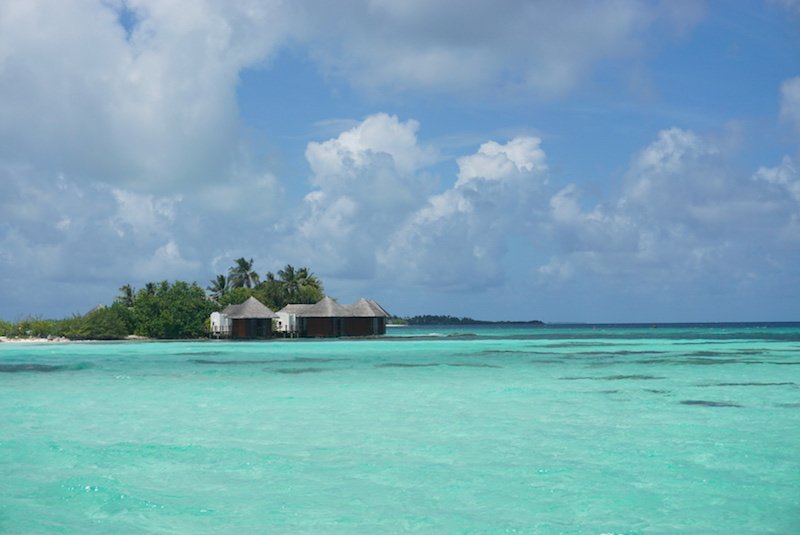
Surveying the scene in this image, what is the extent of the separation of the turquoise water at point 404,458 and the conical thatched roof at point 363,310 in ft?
123

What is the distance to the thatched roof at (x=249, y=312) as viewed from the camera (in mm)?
53219

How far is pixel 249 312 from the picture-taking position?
53281 millimetres

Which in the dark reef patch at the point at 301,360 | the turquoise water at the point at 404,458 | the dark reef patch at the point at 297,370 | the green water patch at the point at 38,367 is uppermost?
the green water patch at the point at 38,367

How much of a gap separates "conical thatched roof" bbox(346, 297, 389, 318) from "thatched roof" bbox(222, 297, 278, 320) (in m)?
5.80

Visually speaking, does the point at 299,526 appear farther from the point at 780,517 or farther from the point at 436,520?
the point at 780,517

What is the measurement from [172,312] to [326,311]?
36.0 ft

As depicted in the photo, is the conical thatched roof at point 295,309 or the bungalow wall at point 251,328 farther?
the conical thatched roof at point 295,309

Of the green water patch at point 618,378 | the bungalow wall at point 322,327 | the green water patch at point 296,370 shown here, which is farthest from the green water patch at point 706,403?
the bungalow wall at point 322,327

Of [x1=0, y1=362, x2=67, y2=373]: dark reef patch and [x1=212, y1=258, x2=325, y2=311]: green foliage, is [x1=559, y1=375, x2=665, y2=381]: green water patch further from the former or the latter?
[x1=212, y1=258, x2=325, y2=311]: green foliage

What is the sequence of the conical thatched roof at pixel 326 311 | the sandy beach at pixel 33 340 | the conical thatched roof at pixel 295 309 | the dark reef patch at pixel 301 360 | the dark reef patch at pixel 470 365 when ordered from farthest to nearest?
1. the conical thatched roof at pixel 295 309
2. the conical thatched roof at pixel 326 311
3. the sandy beach at pixel 33 340
4. the dark reef patch at pixel 301 360
5. the dark reef patch at pixel 470 365

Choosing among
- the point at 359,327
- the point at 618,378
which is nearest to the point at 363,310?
the point at 359,327

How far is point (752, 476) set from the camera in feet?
28.8

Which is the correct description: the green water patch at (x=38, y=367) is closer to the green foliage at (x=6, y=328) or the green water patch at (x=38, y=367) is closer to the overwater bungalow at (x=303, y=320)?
the overwater bungalow at (x=303, y=320)

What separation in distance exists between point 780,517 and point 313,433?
6.53m
